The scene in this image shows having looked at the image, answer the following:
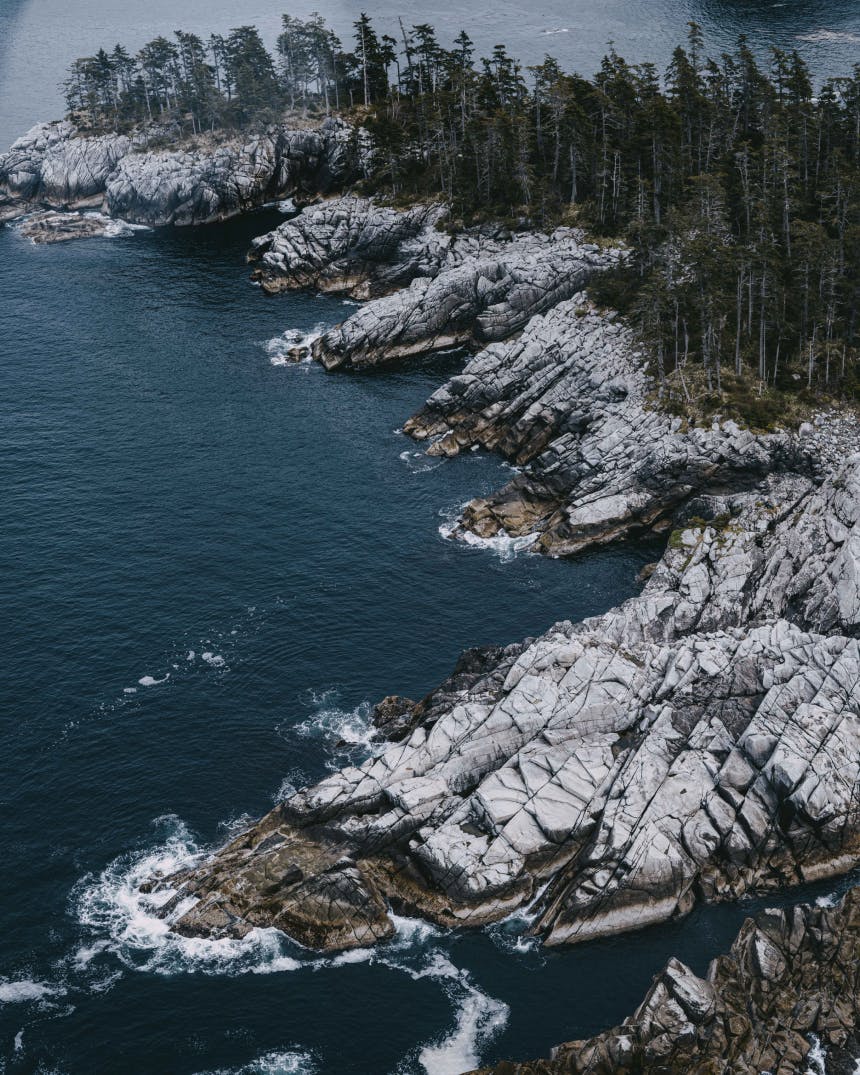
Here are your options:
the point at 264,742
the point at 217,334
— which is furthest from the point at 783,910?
the point at 217,334

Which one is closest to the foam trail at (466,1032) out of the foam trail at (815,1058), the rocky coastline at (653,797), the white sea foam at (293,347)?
the rocky coastline at (653,797)

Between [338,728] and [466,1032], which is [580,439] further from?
[466,1032]

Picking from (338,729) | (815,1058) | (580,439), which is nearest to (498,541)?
(580,439)

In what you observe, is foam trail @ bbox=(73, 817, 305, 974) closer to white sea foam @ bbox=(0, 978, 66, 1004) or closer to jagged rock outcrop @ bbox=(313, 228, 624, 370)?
white sea foam @ bbox=(0, 978, 66, 1004)

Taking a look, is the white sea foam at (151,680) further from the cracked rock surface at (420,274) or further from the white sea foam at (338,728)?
the cracked rock surface at (420,274)

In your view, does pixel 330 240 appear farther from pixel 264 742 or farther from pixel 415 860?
pixel 415 860

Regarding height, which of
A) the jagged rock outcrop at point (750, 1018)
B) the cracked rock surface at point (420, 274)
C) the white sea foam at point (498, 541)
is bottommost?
the jagged rock outcrop at point (750, 1018)

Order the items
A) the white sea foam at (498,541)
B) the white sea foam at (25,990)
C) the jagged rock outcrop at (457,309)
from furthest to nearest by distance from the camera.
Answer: the jagged rock outcrop at (457,309), the white sea foam at (498,541), the white sea foam at (25,990)
